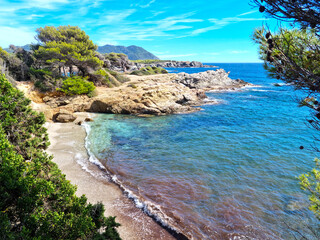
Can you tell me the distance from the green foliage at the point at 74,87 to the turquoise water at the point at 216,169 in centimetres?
678

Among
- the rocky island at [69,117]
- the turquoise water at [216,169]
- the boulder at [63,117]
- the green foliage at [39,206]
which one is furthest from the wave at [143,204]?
the boulder at [63,117]

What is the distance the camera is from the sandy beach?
8.75 meters

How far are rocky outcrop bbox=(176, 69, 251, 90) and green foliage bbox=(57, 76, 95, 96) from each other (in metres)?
31.4

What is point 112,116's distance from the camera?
93.2 feet

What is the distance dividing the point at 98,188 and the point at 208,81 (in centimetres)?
5618

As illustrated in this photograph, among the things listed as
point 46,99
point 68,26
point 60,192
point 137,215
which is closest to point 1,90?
point 60,192

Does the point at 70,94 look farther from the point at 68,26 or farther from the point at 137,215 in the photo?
the point at 137,215

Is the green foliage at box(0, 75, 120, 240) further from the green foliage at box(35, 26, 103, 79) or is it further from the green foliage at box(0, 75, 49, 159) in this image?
the green foliage at box(35, 26, 103, 79)

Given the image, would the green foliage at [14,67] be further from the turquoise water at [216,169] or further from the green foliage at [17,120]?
the green foliage at [17,120]

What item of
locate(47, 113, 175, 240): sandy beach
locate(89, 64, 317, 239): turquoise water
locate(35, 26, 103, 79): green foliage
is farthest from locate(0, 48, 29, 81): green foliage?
locate(47, 113, 175, 240): sandy beach

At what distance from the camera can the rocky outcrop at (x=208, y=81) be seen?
2266 inches

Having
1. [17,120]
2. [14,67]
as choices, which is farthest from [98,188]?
[14,67]

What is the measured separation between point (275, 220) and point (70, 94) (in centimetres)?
3075

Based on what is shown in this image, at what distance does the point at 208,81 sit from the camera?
6162 cm
